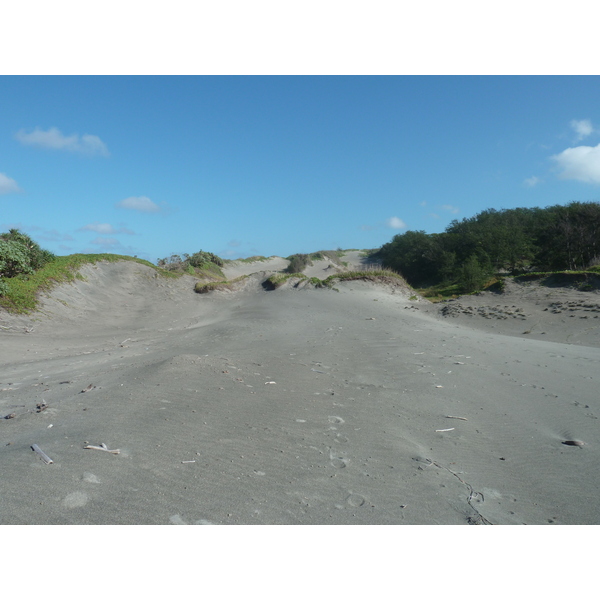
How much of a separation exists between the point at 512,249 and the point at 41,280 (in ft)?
93.2

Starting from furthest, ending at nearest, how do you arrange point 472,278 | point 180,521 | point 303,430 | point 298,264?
point 298,264, point 472,278, point 303,430, point 180,521

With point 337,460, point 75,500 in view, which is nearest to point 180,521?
point 75,500

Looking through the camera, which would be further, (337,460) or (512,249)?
(512,249)

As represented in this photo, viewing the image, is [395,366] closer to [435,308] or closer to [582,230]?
[435,308]

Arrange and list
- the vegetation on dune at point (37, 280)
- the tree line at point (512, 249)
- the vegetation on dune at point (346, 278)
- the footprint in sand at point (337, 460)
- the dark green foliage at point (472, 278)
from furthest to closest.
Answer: the tree line at point (512, 249) → the vegetation on dune at point (346, 278) → the dark green foliage at point (472, 278) → the vegetation on dune at point (37, 280) → the footprint in sand at point (337, 460)

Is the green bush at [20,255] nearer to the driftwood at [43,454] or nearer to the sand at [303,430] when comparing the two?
the sand at [303,430]

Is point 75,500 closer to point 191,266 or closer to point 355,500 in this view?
point 355,500

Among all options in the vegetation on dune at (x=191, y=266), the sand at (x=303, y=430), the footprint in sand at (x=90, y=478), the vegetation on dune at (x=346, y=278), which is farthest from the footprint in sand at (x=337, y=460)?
the vegetation on dune at (x=191, y=266)

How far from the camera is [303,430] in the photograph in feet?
14.6

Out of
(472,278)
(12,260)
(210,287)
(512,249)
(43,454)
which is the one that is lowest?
(43,454)

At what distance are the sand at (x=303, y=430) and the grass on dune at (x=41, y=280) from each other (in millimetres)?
3397

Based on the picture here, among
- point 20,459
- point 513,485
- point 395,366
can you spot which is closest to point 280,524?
point 513,485

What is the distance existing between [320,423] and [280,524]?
6.72 ft

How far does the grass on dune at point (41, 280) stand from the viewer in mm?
13297
